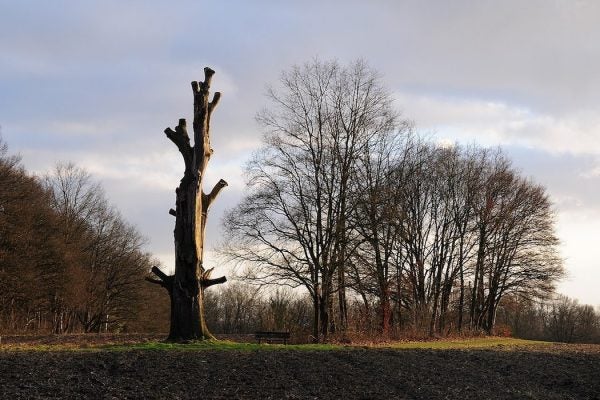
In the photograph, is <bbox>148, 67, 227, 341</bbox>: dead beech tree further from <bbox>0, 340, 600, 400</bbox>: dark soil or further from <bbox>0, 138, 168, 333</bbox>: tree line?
<bbox>0, 138, 168, 333</bbox>: tree line

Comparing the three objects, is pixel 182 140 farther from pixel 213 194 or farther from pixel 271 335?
pixel 271 335

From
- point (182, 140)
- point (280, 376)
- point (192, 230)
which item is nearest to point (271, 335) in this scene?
point (192, 230)

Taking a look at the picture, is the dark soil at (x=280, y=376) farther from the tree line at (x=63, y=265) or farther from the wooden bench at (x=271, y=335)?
the tree line at (x=63, y=265)

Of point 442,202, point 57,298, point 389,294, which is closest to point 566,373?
point 389,294

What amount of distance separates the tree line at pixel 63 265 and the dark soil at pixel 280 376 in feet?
76.9

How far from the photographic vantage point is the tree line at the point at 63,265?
3534cm

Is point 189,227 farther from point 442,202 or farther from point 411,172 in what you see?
point 442,202

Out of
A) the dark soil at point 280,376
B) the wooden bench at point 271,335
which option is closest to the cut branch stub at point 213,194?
the wooden bench at point 271,335

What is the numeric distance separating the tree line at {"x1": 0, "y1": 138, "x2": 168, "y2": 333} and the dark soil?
76.9 ft

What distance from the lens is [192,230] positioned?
19172mm

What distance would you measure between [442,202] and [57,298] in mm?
28096

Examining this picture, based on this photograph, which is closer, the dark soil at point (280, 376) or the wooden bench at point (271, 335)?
the dark soil at point (280, 376)

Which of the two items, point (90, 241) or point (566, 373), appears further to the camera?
point (90, 241)

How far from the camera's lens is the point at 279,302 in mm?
30297
